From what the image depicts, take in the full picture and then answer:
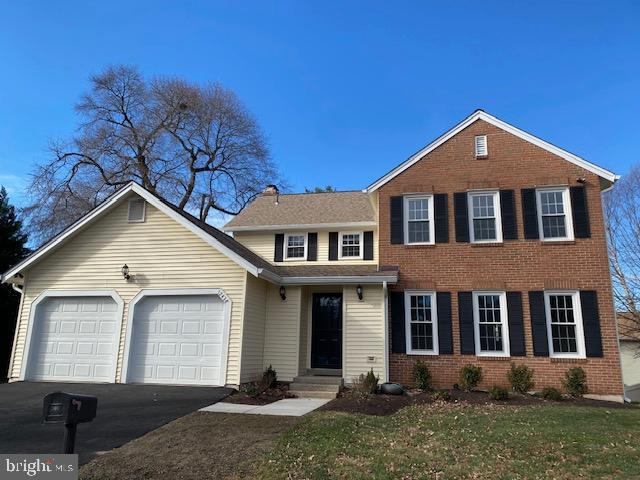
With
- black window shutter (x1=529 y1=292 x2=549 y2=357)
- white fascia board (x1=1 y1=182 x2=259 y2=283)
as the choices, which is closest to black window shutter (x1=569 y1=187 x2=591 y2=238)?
black window shutter (x1=529 y1=292 x2=549 y2=357)

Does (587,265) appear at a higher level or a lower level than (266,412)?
higher

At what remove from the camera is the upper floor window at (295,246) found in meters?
16.0

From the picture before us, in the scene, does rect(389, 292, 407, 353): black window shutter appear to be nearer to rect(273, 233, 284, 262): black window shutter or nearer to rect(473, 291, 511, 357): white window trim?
rect(473, 291, 511, 357): white window trim

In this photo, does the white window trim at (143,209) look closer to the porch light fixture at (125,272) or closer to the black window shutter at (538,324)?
the porch light fixture at (125,272)

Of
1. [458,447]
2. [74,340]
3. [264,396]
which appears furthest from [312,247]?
[458,447]

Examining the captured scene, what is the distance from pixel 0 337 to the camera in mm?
18234

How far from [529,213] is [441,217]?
238cm

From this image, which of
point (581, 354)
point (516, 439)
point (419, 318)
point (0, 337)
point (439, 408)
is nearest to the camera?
point (516, 439)

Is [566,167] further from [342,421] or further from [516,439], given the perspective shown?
[342,421]

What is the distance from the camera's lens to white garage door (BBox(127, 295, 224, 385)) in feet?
40.5

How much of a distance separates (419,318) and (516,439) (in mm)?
6218

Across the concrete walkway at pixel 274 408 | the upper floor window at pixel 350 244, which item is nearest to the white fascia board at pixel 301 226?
the upper floor window at pixel 350 244

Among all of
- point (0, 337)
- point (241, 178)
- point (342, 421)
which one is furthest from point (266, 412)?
point (241, 178)

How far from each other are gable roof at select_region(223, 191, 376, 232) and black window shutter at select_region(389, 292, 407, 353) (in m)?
2.79
